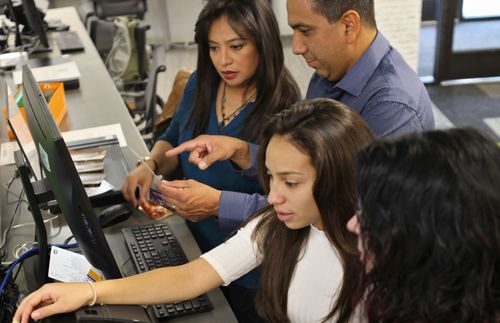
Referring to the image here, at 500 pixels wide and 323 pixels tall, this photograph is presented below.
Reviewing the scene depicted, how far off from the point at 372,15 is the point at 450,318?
103 cm

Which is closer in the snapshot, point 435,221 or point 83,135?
Answer: point 435,221

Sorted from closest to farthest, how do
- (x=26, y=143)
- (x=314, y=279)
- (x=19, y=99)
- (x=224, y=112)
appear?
(x=314, y=279)
(x=26, y=143)
(x=224, y=112)
(x=19, y=99)

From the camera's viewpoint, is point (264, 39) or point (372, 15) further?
point (264, 39)

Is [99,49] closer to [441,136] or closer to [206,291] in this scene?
[206,291]

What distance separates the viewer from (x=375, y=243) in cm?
102

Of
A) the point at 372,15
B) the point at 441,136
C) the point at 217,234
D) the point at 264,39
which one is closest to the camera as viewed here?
the point at 441,136

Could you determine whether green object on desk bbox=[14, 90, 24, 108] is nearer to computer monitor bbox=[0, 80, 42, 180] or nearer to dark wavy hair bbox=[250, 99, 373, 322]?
computer monitor bbox=[0, 80, 42, 180]

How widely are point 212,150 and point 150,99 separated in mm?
1561

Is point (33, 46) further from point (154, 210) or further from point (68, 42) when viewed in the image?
point (154, 210)

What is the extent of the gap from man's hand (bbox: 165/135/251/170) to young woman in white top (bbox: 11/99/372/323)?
347mm

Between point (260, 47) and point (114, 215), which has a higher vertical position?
point (260, 47)

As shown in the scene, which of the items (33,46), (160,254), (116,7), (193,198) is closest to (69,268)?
(160,254)

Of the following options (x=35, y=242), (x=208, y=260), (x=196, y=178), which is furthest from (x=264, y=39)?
(x=35, y=242)

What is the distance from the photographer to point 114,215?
2.10 m
